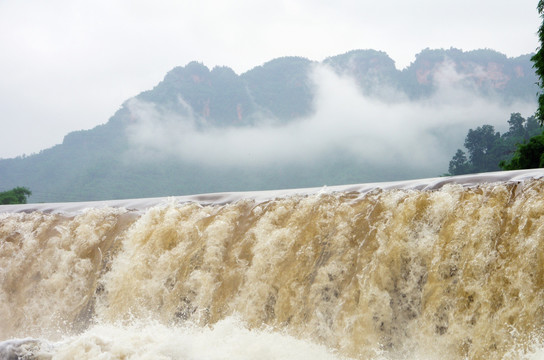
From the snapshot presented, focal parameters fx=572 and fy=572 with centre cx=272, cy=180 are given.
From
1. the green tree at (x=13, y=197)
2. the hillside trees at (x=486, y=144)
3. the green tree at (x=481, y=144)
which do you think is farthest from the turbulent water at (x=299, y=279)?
the green tree at (x=481, y=144)

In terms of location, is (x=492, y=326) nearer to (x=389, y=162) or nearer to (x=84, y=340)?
(x=84, y=340)

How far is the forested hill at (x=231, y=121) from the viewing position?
94.1 meters

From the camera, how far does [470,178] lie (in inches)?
308

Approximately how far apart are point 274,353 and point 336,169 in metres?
96.4

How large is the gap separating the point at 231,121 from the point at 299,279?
12374cm

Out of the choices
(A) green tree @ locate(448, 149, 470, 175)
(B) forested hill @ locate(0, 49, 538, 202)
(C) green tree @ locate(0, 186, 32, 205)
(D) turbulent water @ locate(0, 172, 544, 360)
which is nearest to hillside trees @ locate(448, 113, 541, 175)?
(A) green tree @ locate(448, 149, 470, 175)

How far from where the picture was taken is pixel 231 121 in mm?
130250

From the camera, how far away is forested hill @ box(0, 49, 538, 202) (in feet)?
309

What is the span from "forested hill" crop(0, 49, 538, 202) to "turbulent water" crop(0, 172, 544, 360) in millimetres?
74971

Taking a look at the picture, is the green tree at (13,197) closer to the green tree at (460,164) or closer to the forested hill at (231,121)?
the green tree at (460,164)

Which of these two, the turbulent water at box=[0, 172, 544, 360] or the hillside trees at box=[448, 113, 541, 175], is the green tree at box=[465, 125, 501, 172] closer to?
the hillside trees at box=[448, 113, 541, 175]

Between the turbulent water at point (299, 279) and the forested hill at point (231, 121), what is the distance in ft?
246

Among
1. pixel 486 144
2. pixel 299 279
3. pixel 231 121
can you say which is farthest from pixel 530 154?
pixel 231 121

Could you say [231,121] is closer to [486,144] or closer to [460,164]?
[460,164]
